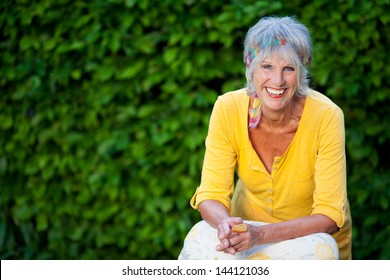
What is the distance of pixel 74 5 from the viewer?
487 cm

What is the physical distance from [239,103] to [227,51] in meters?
1.47

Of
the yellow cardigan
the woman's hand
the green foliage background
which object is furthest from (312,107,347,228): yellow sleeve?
the green foliage background

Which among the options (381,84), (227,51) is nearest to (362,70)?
(381,84)

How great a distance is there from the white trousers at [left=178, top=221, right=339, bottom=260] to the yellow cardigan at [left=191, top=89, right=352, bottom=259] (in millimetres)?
143

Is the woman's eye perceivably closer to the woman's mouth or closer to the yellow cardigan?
the woman's mouth

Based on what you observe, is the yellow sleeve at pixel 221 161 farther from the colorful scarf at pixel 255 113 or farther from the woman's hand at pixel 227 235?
the woman's hand at pixel 227 235

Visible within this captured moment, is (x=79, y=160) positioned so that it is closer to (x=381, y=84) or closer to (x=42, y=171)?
(x=42, y=171)

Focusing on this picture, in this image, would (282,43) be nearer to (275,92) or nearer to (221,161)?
(275,92)

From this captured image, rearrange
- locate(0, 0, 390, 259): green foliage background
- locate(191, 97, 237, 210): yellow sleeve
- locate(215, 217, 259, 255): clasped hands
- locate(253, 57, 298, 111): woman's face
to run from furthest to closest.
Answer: locate(0, 0, 390, 259): green foliage background < locate(191, 97, 237, 210): yellow sleeve < locate(253, 57, 298, 111): woman's face < locate(215, 217, 259, 255): clasped hands

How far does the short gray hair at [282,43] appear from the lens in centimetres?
301

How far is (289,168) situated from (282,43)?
55 centimetres

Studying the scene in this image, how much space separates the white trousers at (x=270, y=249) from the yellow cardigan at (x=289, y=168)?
0.14 metres

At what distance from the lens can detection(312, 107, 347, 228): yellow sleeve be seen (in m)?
3.06
